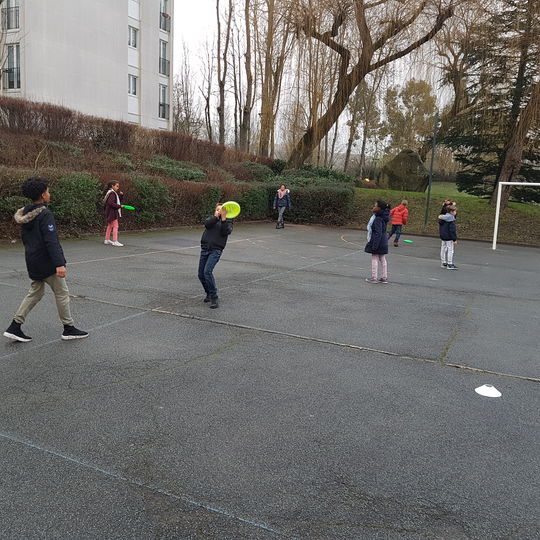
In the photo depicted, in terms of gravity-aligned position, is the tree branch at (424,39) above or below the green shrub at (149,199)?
above

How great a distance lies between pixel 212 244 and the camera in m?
6.92

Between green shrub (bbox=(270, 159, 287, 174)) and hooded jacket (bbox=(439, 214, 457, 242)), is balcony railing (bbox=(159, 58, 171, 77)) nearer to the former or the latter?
green shrub (bbox=(270, 159, 287, 174))

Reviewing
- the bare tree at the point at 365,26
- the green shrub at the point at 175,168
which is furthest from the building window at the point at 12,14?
the bare tree at the point at 365,26

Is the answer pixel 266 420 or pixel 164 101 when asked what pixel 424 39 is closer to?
pixel 266 420

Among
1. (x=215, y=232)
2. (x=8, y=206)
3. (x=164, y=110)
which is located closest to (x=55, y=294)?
(x=215, y=232)

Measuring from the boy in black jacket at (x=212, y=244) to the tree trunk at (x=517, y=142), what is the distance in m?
18.4

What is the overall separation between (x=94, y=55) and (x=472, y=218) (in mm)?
25936

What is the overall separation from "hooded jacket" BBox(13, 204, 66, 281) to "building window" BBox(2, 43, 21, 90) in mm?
30240

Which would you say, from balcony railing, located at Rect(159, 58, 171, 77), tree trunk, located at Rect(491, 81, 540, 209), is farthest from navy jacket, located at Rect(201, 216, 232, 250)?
balcony railing, located at Rect(159, 58, 171, 77)

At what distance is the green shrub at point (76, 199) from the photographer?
42.1ft

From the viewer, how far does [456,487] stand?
9.56ft

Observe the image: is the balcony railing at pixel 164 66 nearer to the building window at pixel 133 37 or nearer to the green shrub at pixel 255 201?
the building window at pixel 133 37

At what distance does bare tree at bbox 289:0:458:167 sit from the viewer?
21.9 m

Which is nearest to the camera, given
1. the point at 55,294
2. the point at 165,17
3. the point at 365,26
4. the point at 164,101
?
the point at 55,294
